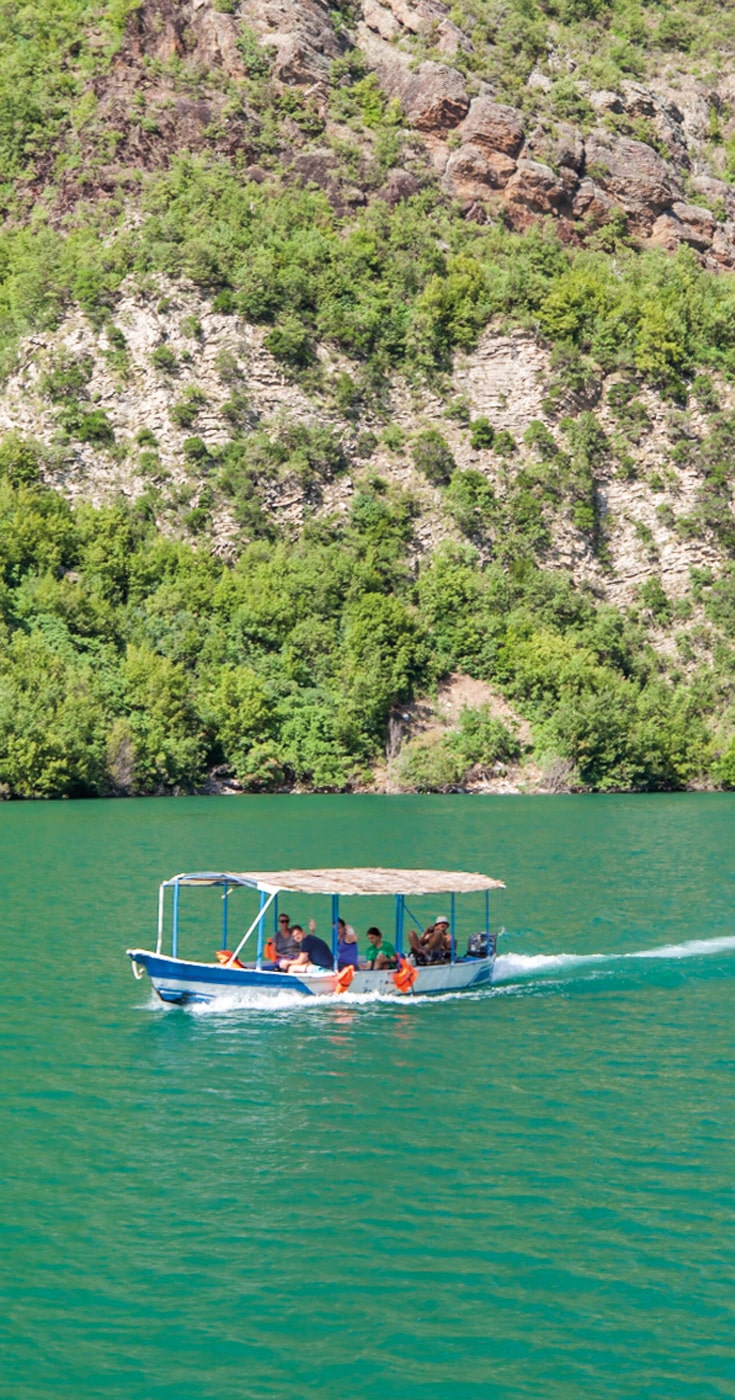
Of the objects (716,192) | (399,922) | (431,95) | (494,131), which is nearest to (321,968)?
(399,922)

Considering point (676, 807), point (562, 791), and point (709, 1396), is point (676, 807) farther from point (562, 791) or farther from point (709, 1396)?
point (709, 1396)

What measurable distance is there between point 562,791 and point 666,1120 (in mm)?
90835

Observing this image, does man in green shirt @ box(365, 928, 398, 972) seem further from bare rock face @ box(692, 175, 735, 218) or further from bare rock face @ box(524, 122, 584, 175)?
bare rock face @ box(692, 175, 735, 218)

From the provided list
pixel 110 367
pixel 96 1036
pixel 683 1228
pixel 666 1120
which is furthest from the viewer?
pixel 110 367

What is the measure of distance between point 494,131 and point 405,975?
140 metres

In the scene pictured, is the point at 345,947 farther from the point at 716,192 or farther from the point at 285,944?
the point at 716,192

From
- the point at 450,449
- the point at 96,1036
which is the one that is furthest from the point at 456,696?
the point at 96,1036

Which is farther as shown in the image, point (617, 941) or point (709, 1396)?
point (617, 941)

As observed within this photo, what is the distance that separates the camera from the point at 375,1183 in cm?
2236

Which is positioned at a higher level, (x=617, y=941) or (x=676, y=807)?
(x=617, y=941)

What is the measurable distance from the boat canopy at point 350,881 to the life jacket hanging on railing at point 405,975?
2.04 metres

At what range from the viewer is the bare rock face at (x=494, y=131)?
513 feet

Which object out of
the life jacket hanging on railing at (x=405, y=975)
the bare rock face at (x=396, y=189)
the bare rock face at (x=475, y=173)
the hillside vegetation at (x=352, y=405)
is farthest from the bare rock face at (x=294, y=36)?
the life jacket hanging on railing at (x=405, y=975)

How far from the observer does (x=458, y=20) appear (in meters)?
173
